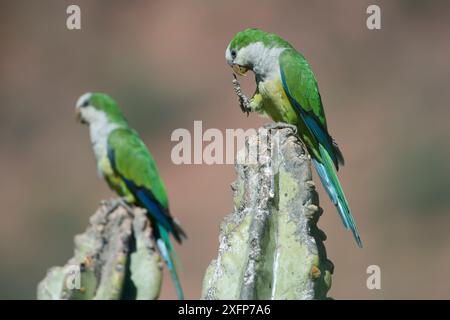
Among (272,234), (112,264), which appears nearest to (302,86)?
(272,234)

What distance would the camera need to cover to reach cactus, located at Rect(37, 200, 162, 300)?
5.15 m

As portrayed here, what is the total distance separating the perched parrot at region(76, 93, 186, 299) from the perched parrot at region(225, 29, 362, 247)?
5.83ft

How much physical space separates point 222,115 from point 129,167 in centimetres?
997

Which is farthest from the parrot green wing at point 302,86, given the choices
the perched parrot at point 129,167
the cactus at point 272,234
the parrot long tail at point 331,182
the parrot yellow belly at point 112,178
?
the parrot yellow belly at point 112,178

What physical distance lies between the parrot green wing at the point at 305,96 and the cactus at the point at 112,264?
2163 mm

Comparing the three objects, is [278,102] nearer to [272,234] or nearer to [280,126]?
[280,126]

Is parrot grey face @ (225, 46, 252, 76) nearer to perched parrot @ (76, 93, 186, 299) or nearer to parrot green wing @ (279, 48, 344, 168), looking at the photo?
parrot green wing @ (279, 48, 344, 168)

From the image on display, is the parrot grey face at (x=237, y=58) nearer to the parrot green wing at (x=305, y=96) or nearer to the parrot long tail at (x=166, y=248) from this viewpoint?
the parrot green wing at (x=305, y=96)

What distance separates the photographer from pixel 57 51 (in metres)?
16.8

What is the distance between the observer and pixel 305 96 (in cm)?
728

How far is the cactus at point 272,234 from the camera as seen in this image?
5559mm

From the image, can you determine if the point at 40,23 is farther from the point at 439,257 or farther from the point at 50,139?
the point at 439,257
